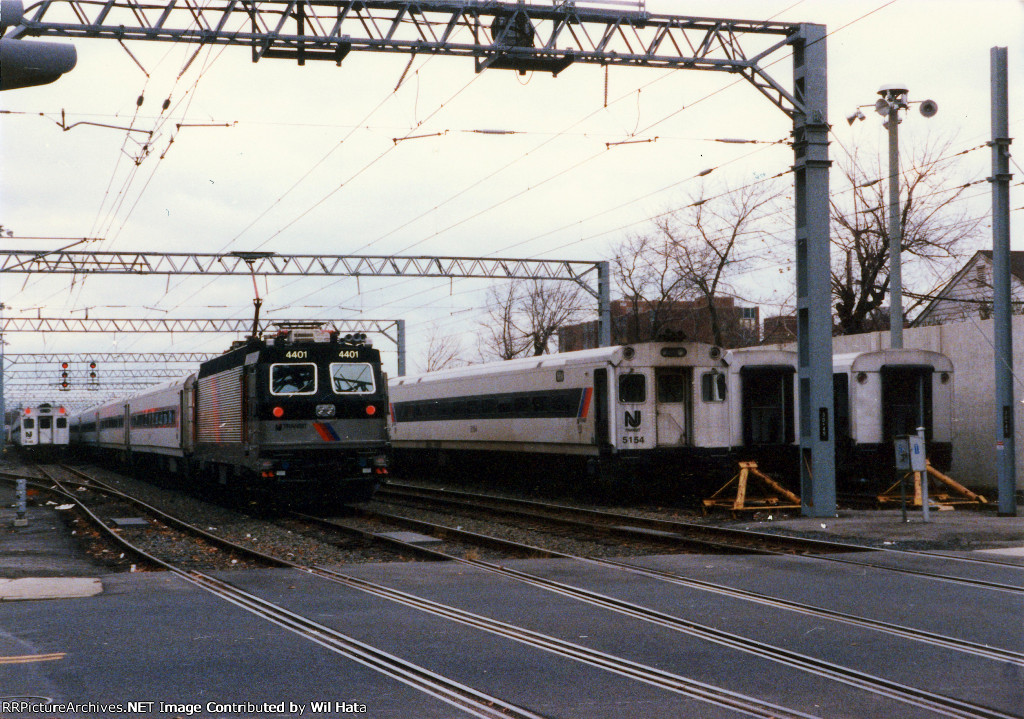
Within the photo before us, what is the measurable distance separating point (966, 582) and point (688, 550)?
13.1 ft

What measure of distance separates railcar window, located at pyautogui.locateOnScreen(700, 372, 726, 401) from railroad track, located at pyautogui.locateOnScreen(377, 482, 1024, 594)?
3657 mm

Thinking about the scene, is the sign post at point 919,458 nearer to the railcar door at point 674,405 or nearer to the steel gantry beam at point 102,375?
the railcar door at point 674,405

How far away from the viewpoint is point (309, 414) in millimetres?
19891

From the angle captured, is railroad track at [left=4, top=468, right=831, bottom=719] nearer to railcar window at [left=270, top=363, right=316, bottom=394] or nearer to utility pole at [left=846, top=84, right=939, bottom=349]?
railcar window at [left=270, top=363, right=316, bottom=394]

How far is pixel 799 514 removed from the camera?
1858 centimetres

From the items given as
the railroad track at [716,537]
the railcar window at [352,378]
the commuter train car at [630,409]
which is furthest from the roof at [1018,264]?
the railcar window at [352,378]

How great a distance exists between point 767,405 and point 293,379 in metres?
10.0

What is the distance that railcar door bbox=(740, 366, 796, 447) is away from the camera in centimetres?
2288

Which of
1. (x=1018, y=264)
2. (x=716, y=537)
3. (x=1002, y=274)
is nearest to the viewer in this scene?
(x=716, y=537)

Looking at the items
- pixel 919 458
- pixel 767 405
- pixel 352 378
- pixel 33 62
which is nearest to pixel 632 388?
pixel 767 405

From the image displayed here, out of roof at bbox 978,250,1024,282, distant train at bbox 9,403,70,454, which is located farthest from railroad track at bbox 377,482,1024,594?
distant train at bbox 9,403,70,454

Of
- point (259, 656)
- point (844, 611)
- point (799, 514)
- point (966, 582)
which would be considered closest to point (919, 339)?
point (799, 514)

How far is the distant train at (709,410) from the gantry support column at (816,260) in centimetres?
447

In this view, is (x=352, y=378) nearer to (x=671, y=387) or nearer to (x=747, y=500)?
(x=671, y=387)
